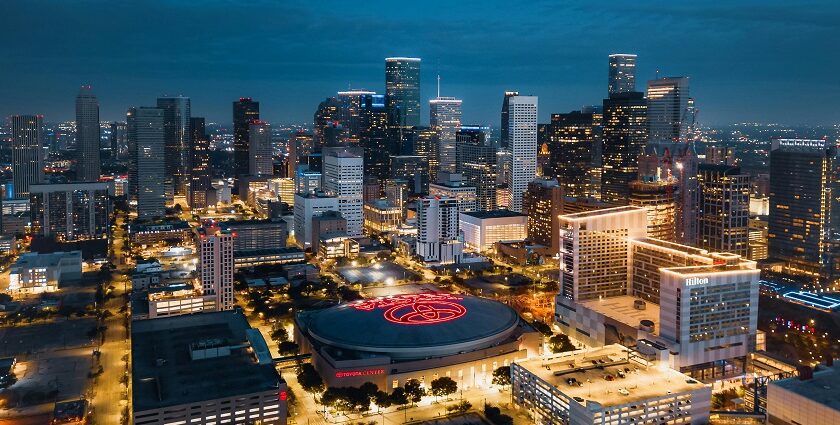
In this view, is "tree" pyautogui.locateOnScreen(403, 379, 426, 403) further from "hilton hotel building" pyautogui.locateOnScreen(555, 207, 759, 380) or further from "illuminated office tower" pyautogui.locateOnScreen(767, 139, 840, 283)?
"illuminated office tower" pyautogui.locateOnScreen(767, 139, 840, 283)

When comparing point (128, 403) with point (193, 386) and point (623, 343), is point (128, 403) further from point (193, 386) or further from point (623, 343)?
point (623, 343)

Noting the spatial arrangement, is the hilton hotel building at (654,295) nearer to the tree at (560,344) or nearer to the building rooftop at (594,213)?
the building rooftop at (594,213)

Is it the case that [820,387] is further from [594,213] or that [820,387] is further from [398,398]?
[594,213]

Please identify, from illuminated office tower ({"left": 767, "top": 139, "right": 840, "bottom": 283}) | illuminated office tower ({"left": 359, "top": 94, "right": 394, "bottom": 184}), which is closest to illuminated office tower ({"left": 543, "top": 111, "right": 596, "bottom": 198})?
illuminated office tower ({"left": 359, "top": 94, "right": 394, "bottom": 184})

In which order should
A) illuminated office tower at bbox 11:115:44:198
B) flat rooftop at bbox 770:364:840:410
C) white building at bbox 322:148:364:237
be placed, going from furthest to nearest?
illuminated office tower at bbox 11:115:44:198, white building at bbox 322:148:364:237, flat rooftop at bbox 770:364:840:410

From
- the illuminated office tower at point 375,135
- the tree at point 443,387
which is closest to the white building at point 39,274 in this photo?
the tree at point 443,387

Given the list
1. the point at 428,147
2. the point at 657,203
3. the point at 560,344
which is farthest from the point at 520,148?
the point at 560,344
